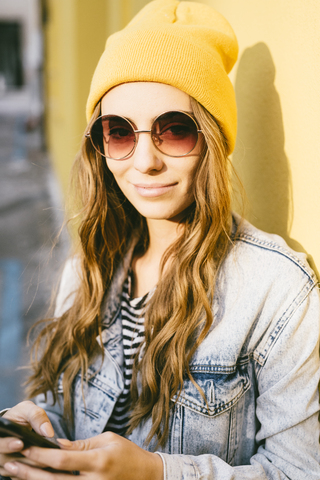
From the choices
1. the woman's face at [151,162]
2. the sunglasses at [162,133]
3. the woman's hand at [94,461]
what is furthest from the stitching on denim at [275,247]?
the woman's hand at [94,461]

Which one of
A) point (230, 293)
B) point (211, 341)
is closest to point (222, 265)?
point (230, 293)

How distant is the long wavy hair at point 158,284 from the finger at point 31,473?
1.21 feet

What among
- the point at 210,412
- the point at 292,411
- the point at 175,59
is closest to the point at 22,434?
the point at 210,412

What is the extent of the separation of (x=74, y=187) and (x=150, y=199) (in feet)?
1.40

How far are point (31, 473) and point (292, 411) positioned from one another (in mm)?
670

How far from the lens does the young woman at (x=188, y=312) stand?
43.1 inches

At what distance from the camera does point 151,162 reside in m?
1.13

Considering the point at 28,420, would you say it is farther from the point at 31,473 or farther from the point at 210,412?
the point at 210,412

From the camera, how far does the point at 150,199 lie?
121cm

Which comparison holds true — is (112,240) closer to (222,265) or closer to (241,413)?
(222,265)

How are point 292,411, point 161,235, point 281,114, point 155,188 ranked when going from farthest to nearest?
point 161,235, point 281,114, point 155,188, point 292,411

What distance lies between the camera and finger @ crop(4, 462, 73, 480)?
34.9 inches

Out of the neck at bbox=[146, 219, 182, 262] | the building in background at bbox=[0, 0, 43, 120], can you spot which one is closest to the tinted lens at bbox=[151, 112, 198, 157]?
the neck at bbox=[146, 219, 182, 262]

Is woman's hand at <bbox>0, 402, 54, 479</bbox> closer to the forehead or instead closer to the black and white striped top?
the black and white striped top
